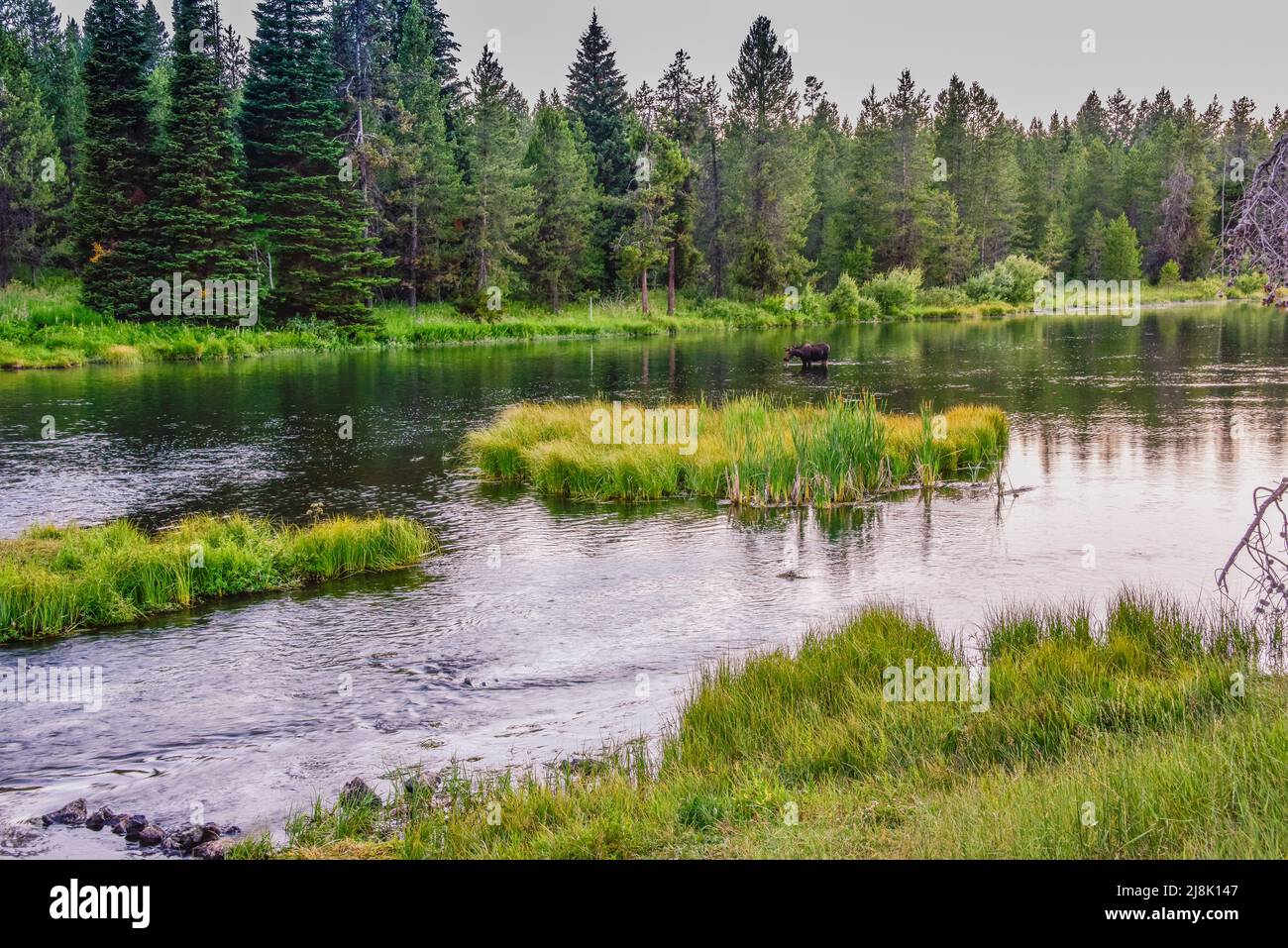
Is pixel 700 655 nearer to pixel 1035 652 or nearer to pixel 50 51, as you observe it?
pixel 1035 652

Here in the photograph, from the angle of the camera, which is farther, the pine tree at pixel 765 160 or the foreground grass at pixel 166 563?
the pine tree at pixel 765 160

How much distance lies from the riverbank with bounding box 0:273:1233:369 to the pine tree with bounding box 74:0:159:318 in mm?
1884

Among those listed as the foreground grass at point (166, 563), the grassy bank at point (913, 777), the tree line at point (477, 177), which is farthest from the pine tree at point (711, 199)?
the grassy bank at point (913, 777)

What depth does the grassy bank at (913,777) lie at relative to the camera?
A: 574 centimetres

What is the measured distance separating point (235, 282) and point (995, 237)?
256 feet

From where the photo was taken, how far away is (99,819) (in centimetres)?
829

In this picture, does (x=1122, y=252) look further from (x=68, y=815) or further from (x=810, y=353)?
(x=68, y=815)

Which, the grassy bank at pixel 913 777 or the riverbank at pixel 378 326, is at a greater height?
the riverbank at pixel 378 326

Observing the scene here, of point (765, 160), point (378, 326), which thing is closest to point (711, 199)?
point (765, 160)

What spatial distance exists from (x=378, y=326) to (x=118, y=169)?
15433 millimetres

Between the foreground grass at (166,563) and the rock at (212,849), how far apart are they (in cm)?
686

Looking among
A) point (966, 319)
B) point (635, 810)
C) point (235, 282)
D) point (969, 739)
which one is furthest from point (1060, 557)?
point (966, 319)

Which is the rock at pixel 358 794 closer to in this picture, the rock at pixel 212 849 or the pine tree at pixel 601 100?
the rock at pixel 212 849

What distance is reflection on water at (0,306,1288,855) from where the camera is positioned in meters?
9.97
